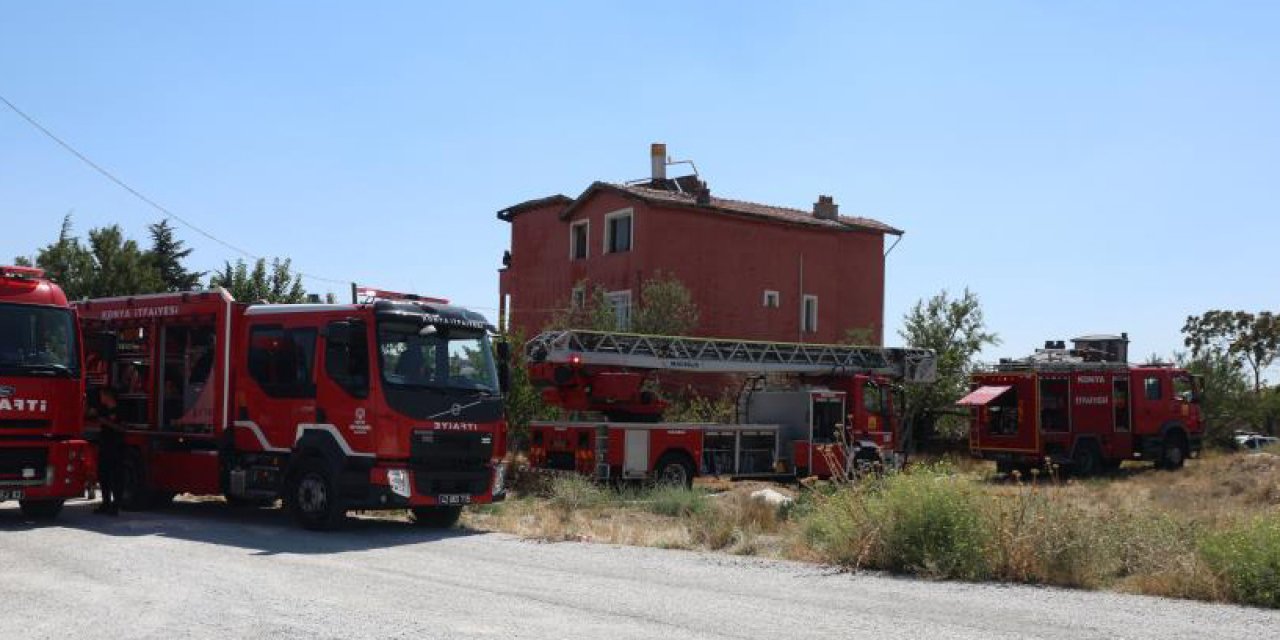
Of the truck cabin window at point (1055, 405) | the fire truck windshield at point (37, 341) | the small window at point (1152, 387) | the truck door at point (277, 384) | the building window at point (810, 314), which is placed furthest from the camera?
the building window at point (810, 314)

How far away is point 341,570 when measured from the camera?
38.1 ft

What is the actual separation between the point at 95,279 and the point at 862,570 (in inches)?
1482

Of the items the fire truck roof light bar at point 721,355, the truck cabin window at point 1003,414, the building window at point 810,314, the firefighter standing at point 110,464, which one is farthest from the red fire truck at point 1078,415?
the firefighter standing at point 110,464

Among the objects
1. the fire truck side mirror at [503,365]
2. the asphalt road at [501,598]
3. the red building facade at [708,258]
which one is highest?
the red building facade at [708,258]

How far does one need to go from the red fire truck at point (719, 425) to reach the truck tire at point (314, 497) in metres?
7.22

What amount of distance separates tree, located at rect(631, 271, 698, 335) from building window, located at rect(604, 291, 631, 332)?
1.40 ft

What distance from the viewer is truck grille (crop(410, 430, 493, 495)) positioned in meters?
14.9

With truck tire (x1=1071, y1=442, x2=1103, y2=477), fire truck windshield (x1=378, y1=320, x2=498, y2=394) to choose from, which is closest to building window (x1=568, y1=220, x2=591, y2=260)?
truck tire (x1=1071, y1=442, x2=1103, y2=477)

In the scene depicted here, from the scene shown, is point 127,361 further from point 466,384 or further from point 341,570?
point 341,570

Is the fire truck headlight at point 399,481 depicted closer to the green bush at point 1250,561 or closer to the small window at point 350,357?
the small window at point 350,357

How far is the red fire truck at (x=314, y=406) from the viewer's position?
48.3ft

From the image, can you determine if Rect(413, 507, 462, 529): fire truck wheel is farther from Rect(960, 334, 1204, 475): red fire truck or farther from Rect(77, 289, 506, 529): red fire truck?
Rect(960, 334, 1204, 475): red fire truck

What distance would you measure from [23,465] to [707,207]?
82.7ft

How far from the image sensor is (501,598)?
10.0 meters
